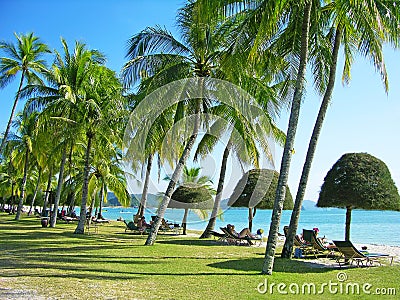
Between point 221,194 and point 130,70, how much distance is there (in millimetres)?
7790

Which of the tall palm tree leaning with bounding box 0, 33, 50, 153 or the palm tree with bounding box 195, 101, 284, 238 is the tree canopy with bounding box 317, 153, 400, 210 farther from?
the tall palm tree leaning with bounding box 0, 33, 50, 153

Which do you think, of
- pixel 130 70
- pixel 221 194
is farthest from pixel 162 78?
pixel 221 194

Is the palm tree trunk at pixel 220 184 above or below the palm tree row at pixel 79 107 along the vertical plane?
below

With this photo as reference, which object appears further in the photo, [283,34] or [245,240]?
[245,240]

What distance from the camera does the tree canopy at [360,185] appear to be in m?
13.7

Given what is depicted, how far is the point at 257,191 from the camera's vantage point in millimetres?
20250

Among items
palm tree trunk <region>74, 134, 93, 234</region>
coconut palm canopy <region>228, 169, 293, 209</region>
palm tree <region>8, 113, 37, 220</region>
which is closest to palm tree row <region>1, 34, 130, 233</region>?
palm tree trunk <region>74, 134, 93, 234</region>

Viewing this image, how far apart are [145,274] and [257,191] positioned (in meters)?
11.4

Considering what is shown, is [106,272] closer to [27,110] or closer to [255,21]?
[255,21]

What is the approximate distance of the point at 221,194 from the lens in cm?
2086

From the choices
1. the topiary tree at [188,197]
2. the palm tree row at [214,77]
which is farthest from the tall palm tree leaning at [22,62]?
the topiary tree at [188,197]

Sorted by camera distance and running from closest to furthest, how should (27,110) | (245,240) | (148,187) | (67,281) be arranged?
(67,281), (245,240), (27,110), (148,187)

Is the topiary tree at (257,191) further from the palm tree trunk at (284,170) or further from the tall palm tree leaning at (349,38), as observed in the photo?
the palm tree trunk at (284,170)

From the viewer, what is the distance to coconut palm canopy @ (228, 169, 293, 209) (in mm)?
20203
